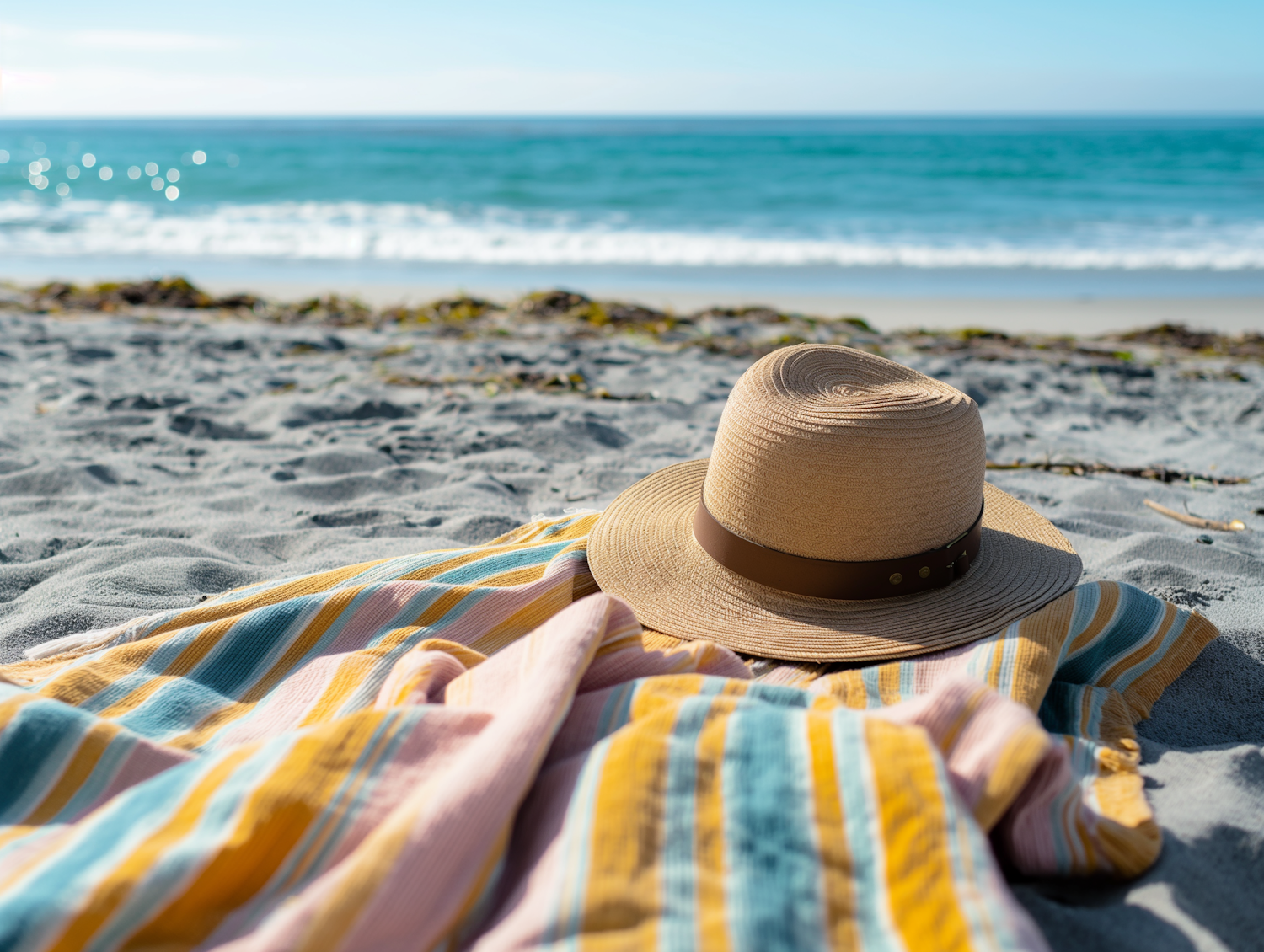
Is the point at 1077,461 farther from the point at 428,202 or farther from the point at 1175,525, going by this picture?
the point at 428,202

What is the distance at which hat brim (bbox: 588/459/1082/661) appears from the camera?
1638 millimetres

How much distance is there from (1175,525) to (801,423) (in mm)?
1602

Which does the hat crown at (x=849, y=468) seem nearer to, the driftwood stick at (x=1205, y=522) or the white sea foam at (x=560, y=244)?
the driftwood stick at (x=1205, y=522)

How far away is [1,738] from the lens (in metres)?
1.21

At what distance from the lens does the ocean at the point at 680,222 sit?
33.1ft

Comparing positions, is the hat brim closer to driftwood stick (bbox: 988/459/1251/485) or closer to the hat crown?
the hat crown

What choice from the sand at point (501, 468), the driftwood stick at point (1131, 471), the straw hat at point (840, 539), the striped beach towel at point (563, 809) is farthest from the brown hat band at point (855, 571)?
the driftwood stick at point (1131, 471)

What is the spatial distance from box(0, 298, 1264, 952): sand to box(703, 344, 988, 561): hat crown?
22.3 inches

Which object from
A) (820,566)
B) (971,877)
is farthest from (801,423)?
(971,877)

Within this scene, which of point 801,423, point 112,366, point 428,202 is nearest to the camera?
point 801,423

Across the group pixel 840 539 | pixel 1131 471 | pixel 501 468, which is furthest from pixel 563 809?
pixel 1131 471

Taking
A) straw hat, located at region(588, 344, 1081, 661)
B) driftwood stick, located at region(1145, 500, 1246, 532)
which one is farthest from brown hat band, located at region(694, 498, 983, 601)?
driftwood stick, located at region(1145, 500, 1246, 532)

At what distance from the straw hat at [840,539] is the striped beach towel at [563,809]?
0.18 meters

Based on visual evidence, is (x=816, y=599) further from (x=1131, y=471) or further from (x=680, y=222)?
(x=680, y=222)
